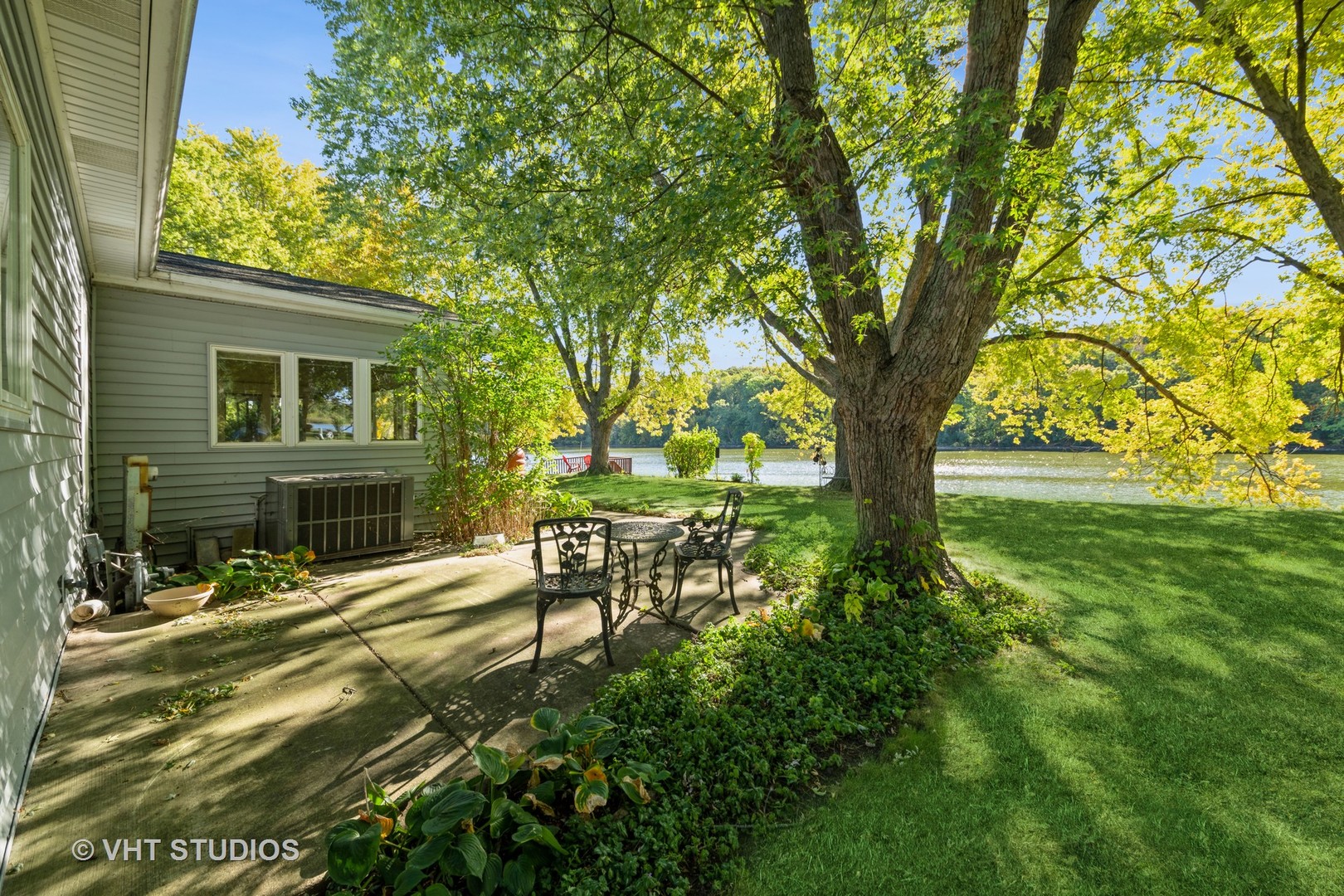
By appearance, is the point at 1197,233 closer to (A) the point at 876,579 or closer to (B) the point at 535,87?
(A) the point at 876,579

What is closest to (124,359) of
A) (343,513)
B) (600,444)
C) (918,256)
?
(343,513)

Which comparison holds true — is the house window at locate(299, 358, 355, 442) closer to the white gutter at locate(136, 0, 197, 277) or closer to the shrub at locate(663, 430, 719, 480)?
the white gutter at locate(136, 0, 197, 277)

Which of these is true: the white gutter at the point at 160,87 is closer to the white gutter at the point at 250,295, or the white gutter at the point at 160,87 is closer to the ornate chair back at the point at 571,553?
the white gutter at the point at 250,295

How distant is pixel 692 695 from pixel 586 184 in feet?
14.1

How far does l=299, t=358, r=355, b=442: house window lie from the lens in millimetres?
6672

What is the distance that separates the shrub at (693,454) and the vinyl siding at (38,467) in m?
14.0

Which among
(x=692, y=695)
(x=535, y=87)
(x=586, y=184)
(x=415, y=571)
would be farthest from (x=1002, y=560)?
(x=535, y=87)

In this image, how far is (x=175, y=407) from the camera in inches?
232

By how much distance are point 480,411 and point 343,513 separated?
1.93 meters

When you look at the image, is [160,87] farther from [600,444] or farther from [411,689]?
[600,444]

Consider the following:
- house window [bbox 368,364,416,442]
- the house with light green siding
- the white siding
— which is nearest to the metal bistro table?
the house with light green siding

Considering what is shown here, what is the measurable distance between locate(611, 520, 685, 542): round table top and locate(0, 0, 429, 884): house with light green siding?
3213mm

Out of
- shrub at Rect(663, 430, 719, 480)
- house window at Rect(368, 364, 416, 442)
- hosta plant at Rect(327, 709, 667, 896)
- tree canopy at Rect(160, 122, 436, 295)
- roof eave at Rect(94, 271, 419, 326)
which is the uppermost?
tree canopy at Rect(160, 122, 436, 295)

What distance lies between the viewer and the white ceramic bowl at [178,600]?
4.07 m
